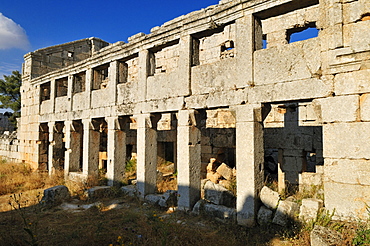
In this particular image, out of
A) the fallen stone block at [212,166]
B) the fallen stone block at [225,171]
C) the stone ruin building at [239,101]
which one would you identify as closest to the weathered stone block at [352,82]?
→ the stone ruin building at [239,101]

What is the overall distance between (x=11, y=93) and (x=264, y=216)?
93.1 ft

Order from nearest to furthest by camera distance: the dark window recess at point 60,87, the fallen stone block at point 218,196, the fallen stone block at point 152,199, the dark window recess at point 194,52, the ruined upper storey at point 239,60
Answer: the ruined upper storey at point 239,60, the fallen stone block at point 218,196, the dark window recess at point 194,52, the fallen stone block at point 152,199, the dark window recess at point 60,87

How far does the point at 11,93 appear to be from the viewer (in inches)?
1019

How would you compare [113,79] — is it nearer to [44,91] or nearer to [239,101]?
[239,101]

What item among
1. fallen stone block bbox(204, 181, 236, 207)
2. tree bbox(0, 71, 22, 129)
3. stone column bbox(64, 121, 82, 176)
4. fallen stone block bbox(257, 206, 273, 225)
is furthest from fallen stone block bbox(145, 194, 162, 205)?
tree bbox(0, 71, 22, 129)

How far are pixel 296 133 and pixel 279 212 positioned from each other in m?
4.32

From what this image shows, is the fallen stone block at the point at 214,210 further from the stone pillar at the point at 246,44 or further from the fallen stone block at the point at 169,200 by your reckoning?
the stone pillar at the point at 246,44

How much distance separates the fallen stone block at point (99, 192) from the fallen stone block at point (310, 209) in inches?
229

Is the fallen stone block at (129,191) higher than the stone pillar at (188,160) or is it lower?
lower

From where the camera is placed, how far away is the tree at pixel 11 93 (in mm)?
24797

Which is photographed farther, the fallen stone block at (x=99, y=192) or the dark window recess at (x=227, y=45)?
the dark window recess at (x=227, y=45)

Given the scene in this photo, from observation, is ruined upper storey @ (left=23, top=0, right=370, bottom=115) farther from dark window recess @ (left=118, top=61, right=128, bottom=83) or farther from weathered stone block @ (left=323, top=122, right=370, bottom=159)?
weathered stone block @ (left=323, top=122, right=370, bottom=159)

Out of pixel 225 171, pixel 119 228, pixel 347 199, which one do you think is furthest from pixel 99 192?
pixel 347 199

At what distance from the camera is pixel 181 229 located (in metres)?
5.34
